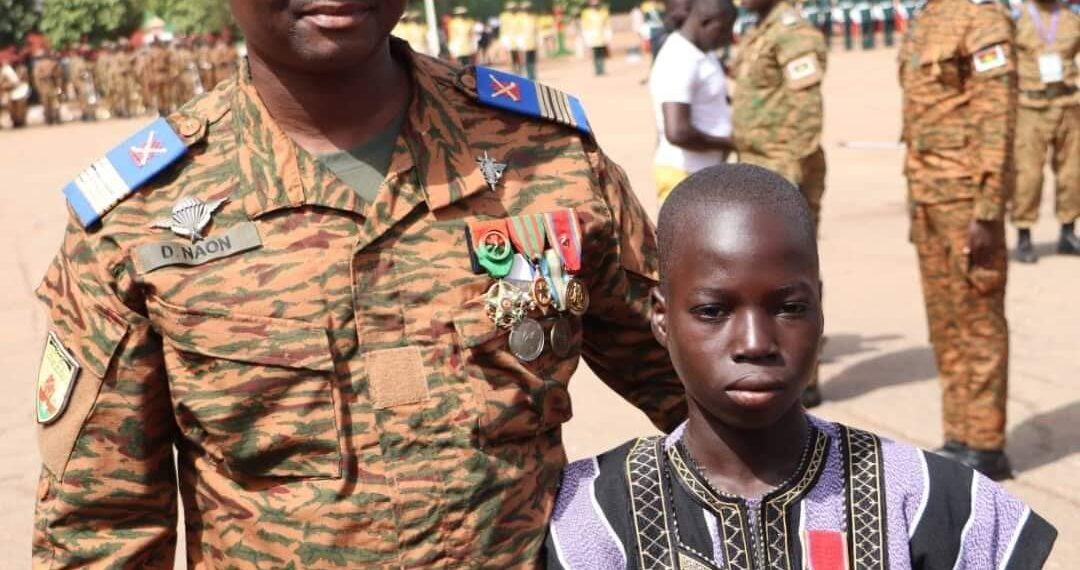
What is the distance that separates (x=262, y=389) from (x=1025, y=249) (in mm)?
7882

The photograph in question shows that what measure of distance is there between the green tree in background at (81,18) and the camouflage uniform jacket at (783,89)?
38528 millimetres

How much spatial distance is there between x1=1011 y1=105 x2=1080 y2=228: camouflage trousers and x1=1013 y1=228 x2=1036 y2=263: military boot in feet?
0.19

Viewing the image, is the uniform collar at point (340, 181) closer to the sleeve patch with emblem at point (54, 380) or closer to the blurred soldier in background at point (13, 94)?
the sleeve patch with emblem at point (54, 380)

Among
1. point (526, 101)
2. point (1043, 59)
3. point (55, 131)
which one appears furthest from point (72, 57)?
point (526, 101)

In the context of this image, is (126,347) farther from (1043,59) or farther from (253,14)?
(1043,59)

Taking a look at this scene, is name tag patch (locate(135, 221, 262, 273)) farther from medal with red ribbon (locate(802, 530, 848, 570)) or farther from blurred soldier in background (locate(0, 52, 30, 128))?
blurred soldier in background (locate(0, 52, 30, 128))

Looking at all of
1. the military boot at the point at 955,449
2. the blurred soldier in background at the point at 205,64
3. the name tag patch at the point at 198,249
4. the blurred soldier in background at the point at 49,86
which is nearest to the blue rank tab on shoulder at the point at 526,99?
the name tag patch at the point at 198,249

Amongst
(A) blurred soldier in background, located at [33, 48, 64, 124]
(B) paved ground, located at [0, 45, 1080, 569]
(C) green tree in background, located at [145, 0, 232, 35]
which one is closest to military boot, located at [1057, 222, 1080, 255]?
(B) paved ground, located at [0, 45, 1080, 569]

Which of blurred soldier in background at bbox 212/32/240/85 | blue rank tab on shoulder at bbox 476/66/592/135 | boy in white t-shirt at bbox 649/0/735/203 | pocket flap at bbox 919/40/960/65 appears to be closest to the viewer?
blue rank tab on shoulder at bbox 476/66/592/135

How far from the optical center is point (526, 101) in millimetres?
2098

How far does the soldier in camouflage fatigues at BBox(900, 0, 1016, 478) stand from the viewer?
15.3ft

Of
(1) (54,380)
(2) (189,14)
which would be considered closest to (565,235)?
(1) (54,380)

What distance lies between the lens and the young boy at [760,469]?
176 centimetres

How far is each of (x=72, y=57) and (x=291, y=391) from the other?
3242 cm
